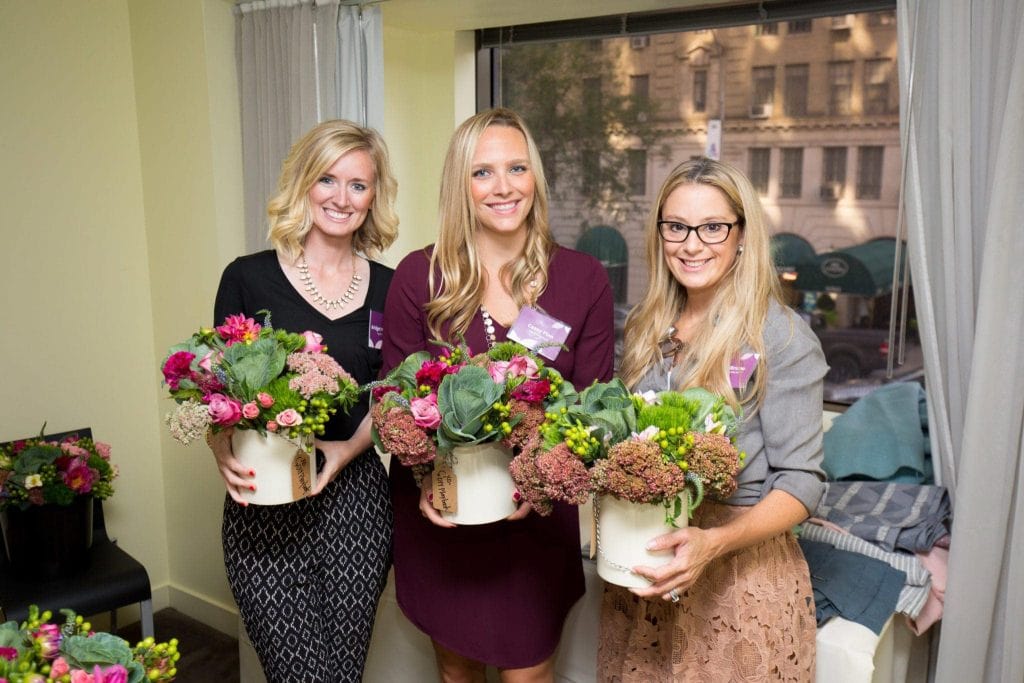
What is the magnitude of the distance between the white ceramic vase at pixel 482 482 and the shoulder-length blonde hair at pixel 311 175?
80 centimetres

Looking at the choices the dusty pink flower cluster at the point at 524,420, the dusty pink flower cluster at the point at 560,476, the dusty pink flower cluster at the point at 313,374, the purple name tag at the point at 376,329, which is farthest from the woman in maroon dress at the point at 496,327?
the dusty pink flower cluster at the point at 560,476

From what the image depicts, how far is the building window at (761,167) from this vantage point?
335cm

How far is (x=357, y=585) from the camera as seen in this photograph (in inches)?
83.5

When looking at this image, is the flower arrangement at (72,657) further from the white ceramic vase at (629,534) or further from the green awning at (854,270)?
the green awning at (854,270)

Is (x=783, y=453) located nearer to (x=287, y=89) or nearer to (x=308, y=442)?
(x=308, y=442)

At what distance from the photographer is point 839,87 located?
3.17 metres

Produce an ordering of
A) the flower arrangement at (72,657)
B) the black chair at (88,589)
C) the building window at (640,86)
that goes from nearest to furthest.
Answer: the flower arrangement at (72,657) < the black chair at (88,589) < the building window at (640,86)

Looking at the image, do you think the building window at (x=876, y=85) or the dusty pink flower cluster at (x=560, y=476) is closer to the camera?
the dusty pink flower cluster at (x=560, y=476)

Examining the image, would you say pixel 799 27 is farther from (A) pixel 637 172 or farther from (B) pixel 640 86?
(A) pixel 637 172

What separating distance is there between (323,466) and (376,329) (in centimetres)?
37


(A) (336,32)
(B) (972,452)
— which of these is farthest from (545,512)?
(A) (336,32)

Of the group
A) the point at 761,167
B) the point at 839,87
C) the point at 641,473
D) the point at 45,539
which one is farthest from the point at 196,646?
the point at 839,87

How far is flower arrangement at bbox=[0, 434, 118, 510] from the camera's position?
9.59 ft

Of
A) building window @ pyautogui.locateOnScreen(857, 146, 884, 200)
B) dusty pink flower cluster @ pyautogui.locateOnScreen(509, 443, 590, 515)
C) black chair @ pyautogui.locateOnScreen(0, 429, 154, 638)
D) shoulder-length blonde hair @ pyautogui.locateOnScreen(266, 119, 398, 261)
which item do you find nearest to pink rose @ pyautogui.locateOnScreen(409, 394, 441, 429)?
dusty pink flower cluster @ pyautogui.locateOnScreen(509, 443, 590, 515)
